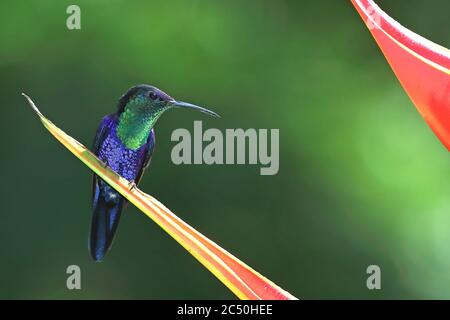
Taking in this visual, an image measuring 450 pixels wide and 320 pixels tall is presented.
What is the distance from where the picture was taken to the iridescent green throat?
1.06 meters

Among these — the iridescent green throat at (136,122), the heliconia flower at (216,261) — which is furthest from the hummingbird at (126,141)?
the heliconia flower at (216,261)

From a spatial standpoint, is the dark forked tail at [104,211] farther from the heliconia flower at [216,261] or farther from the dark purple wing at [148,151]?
the heliconia flower at [216,261]

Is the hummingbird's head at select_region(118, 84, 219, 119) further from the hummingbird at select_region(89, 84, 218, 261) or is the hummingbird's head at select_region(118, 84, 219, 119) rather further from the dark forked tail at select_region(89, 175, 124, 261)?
the dark forked tail at select_region(89, 175, 124, 261)

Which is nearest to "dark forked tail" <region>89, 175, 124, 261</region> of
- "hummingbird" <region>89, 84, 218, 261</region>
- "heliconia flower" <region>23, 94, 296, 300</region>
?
"hummingbird" <region>89, 84, 218, 261</region>

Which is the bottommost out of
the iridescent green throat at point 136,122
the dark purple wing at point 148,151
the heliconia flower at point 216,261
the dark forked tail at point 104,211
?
the heliconia flower at point 216,261

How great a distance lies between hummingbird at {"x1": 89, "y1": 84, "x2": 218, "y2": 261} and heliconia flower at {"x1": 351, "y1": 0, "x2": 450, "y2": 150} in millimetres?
470

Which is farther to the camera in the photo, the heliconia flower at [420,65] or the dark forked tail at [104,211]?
the dark forked tail at [104,211]

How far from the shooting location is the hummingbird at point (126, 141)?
1062mm

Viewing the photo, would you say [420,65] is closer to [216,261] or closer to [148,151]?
[216,261]

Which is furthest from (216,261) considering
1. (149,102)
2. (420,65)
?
(149,102)

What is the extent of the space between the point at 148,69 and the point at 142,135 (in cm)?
30

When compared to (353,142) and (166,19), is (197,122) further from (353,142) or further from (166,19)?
(353,142)

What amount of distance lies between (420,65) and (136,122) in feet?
1.86

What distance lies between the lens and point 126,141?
1.09 metres
